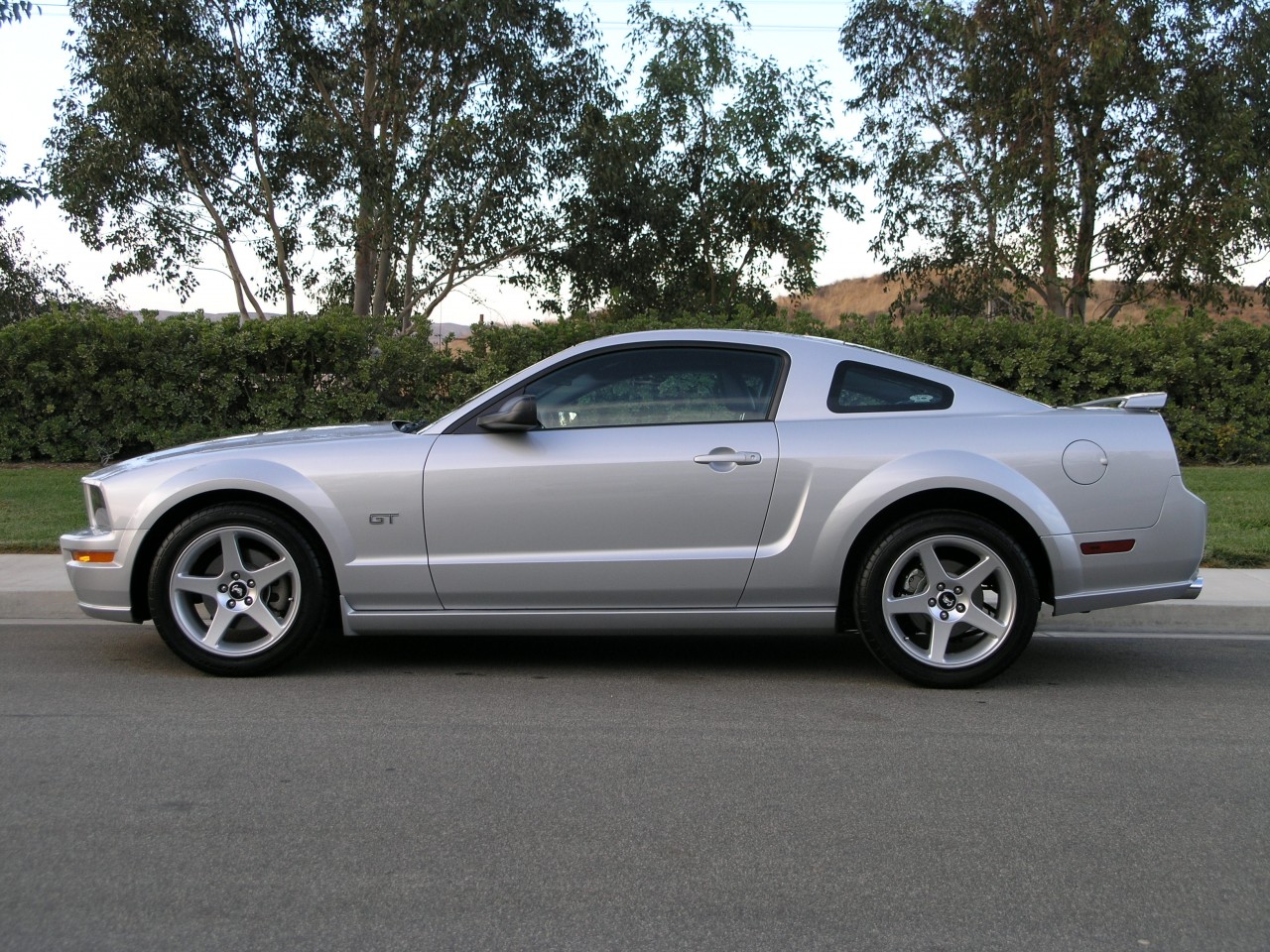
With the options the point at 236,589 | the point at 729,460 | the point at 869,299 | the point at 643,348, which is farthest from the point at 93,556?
the point at 869,299

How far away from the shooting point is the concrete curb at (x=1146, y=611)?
7.15m

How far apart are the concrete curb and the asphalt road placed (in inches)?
34.0

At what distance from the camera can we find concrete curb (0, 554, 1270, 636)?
7.15m

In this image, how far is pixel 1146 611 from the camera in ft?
23.6

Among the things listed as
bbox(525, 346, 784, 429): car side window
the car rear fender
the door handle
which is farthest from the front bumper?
the car rear fender

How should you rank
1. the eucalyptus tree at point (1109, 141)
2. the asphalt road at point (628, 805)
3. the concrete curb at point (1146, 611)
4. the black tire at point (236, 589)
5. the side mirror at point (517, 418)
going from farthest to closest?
the eucalyptus tree at point (1109, 141), the concrete curb at point (1146, 611), the black tire at point (236, 589), the side mirror at point (517, 418), the asphalt road at point (628, 805)

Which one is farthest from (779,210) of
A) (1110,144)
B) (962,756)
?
(962,756)

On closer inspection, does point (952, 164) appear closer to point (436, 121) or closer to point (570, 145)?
point (570, 145)

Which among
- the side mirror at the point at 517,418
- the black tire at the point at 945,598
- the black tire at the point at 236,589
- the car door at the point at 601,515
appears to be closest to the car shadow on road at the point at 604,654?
the black tire at the point at 236,589

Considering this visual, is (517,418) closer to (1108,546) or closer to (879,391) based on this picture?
(879,391)

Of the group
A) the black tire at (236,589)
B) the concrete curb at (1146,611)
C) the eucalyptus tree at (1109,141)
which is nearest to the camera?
the black tire at (236,589)

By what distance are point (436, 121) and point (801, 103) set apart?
18.9ft

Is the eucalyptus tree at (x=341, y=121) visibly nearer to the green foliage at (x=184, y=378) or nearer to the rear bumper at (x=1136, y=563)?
the green foliage at (x=184, y=378)

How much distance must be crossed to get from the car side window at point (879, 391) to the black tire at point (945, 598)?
55 cm
